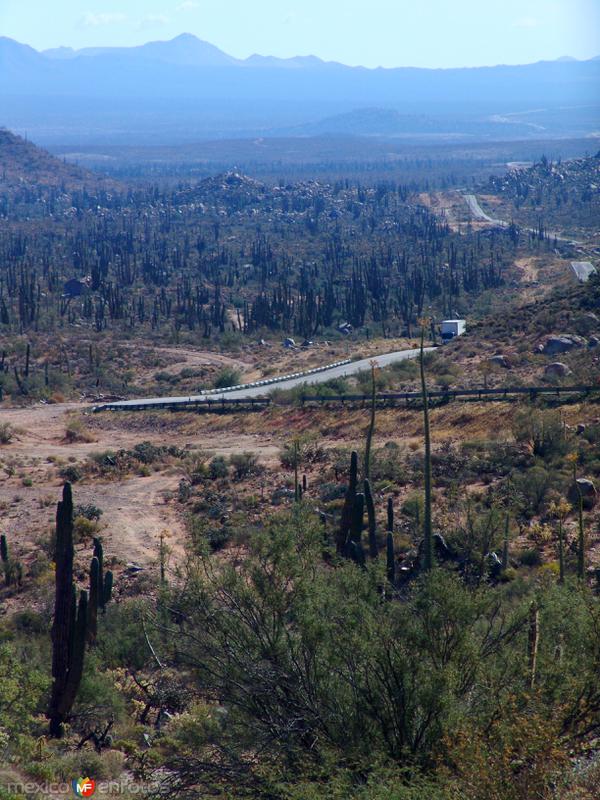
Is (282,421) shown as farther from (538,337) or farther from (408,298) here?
(408,298)

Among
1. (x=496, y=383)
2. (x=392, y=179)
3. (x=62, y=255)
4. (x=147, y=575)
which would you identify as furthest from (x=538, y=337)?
(x=392, y=179)

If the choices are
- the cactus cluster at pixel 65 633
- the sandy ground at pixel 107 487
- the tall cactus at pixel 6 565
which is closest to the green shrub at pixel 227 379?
the sandy ground at pixel 107 487

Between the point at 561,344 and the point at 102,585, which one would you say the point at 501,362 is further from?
the point at 102,585

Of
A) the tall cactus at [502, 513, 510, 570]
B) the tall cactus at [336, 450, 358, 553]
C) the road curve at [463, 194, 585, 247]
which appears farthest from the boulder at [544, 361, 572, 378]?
the road curve at [463, 194, 585, 247]

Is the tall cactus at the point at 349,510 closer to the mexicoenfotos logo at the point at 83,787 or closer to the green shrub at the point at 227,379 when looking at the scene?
the mexicoenfotos logo at the point at 83,787

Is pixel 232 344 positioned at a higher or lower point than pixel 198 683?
lower

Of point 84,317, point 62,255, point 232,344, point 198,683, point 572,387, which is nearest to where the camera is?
point 198,683
